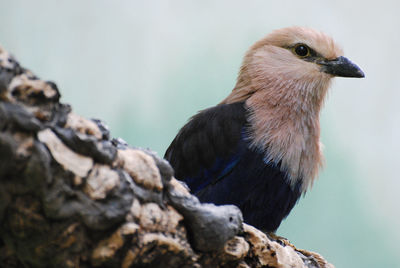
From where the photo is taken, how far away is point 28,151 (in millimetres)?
1116

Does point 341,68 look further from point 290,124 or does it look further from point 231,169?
point 231,169

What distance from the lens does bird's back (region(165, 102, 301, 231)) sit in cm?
242

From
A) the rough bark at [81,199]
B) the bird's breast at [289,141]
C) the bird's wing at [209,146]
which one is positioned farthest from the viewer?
the bird's wing at [209,146]

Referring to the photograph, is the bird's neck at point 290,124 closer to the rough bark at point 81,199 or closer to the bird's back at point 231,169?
the bird's back at point 231,169

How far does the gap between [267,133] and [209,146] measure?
32cm

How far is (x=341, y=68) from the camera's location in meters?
2.77

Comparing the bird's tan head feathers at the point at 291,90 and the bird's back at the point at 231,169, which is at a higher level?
the bird's tan head feathers at the point at 291,90

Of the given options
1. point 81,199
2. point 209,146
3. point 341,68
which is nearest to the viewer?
point 81,199

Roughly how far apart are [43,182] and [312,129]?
166 cm

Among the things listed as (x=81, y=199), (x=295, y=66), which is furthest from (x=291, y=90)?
(x=81, y=199)

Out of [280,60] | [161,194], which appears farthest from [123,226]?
[280,60]

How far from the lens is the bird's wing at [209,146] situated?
2.52 meters

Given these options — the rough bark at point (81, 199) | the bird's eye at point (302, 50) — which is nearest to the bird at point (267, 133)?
the bird's eye at point (302, 50)

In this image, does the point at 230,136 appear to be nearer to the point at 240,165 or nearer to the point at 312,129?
the point at 240,165
